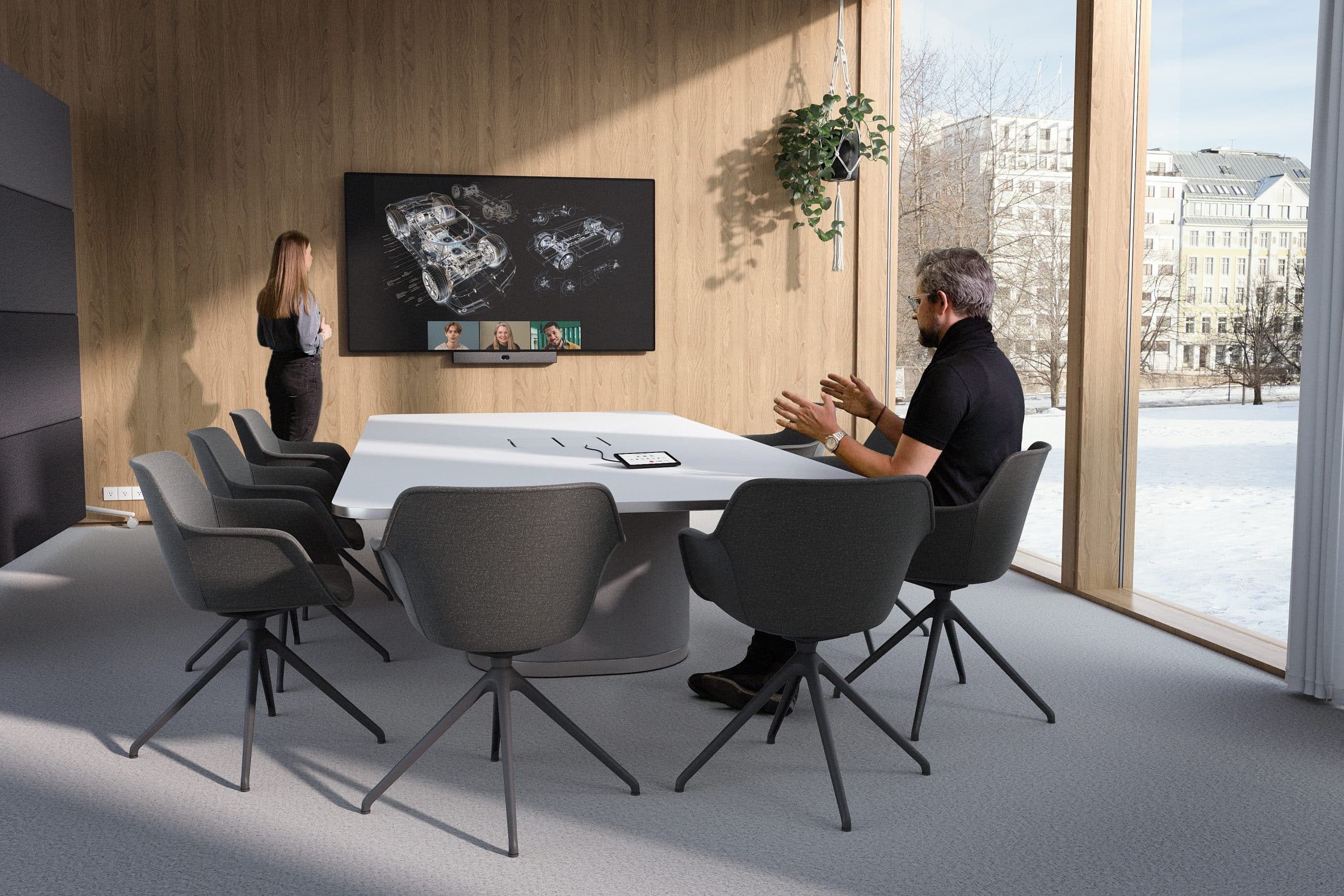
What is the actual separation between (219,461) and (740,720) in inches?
81.5

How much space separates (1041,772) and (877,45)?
18.0ft

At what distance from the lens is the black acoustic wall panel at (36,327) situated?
4.62 metres

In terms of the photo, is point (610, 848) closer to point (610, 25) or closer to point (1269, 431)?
point (1269, 431)

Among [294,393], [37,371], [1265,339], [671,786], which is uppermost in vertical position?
[1265,339]

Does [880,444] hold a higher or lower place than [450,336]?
lower

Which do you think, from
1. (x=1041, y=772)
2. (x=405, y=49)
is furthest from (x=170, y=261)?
(x=1041, y=772)

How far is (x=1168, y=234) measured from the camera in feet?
14.9

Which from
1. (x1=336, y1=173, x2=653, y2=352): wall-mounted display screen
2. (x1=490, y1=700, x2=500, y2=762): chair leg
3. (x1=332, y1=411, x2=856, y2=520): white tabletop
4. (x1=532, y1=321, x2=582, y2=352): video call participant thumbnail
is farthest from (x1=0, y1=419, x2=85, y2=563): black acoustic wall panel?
(x1=490, y1=700, x2=500, y2=762): chair leg

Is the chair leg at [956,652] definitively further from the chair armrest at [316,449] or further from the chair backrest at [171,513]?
the chair armrest at [316,449]

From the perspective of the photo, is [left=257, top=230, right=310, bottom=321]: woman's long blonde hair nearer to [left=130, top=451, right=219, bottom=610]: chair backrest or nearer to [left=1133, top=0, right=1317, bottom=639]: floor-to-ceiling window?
[left=130, top=451, right=219, bottom=610]: chair backrest

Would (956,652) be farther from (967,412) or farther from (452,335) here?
(452,335)

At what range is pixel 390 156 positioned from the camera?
664 centimetres

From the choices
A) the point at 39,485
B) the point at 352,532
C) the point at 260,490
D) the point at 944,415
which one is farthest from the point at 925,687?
the point at 39,485

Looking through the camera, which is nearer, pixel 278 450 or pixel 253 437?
pixel 253 437
